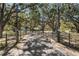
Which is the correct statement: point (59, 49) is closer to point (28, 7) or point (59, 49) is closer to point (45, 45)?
point (45, 45)

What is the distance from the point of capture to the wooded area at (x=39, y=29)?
2.84 meters

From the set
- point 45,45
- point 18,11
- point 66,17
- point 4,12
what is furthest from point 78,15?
point 4,12

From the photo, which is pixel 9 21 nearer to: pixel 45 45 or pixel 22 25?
pixel 22 25

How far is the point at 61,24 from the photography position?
2.84 meters

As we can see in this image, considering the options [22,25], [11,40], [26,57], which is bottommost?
[26,57]

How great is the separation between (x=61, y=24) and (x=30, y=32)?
43cm

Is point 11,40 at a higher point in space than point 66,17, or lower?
lower

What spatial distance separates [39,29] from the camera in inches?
112

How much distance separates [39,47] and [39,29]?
0.24 m

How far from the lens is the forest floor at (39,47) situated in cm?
284

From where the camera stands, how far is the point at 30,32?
2.85 meters

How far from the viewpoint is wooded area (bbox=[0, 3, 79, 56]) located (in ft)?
9.32

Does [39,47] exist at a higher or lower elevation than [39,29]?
lower

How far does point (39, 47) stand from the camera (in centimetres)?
287
